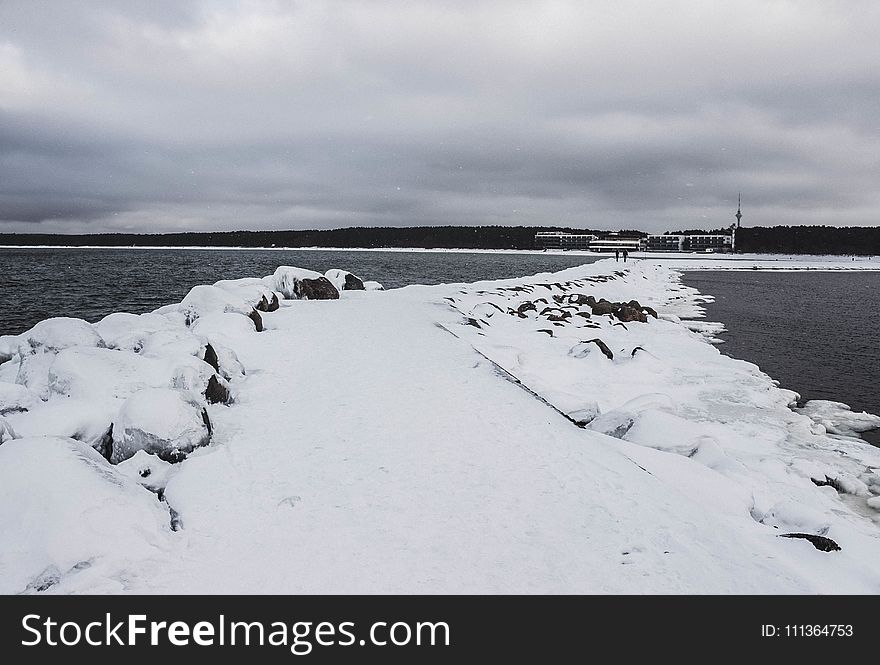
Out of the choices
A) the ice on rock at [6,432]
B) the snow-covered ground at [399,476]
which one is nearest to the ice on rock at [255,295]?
the snow-covered ground at [399,476]

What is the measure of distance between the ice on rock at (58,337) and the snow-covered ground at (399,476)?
4cm

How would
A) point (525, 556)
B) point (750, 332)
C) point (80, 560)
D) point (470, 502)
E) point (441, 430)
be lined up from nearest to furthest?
point (80, 560) → point (525, 556) → point (470, 502) → point (441, 430) → point (750, 332)

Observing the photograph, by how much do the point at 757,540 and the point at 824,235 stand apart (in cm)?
18021

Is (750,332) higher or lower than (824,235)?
lower

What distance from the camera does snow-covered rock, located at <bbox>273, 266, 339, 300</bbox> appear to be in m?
19.1

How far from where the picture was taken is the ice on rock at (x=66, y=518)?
3.62m

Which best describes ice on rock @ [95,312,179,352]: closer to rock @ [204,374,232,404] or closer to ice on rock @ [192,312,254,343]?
ice on rock @ [192,312,254,343]

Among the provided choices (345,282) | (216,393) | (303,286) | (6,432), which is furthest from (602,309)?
(6,432)

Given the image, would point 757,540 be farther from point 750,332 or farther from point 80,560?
point 750,332

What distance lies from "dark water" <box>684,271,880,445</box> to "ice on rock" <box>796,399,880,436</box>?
0.89ft

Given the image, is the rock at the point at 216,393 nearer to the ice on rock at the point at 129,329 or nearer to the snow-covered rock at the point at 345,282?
the ice on rock at the point at 129,329

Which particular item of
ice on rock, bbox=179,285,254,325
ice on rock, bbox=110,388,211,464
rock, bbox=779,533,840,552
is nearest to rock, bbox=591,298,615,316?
ice on rock, bbox=179,285,254,325

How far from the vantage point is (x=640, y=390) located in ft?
33.1
